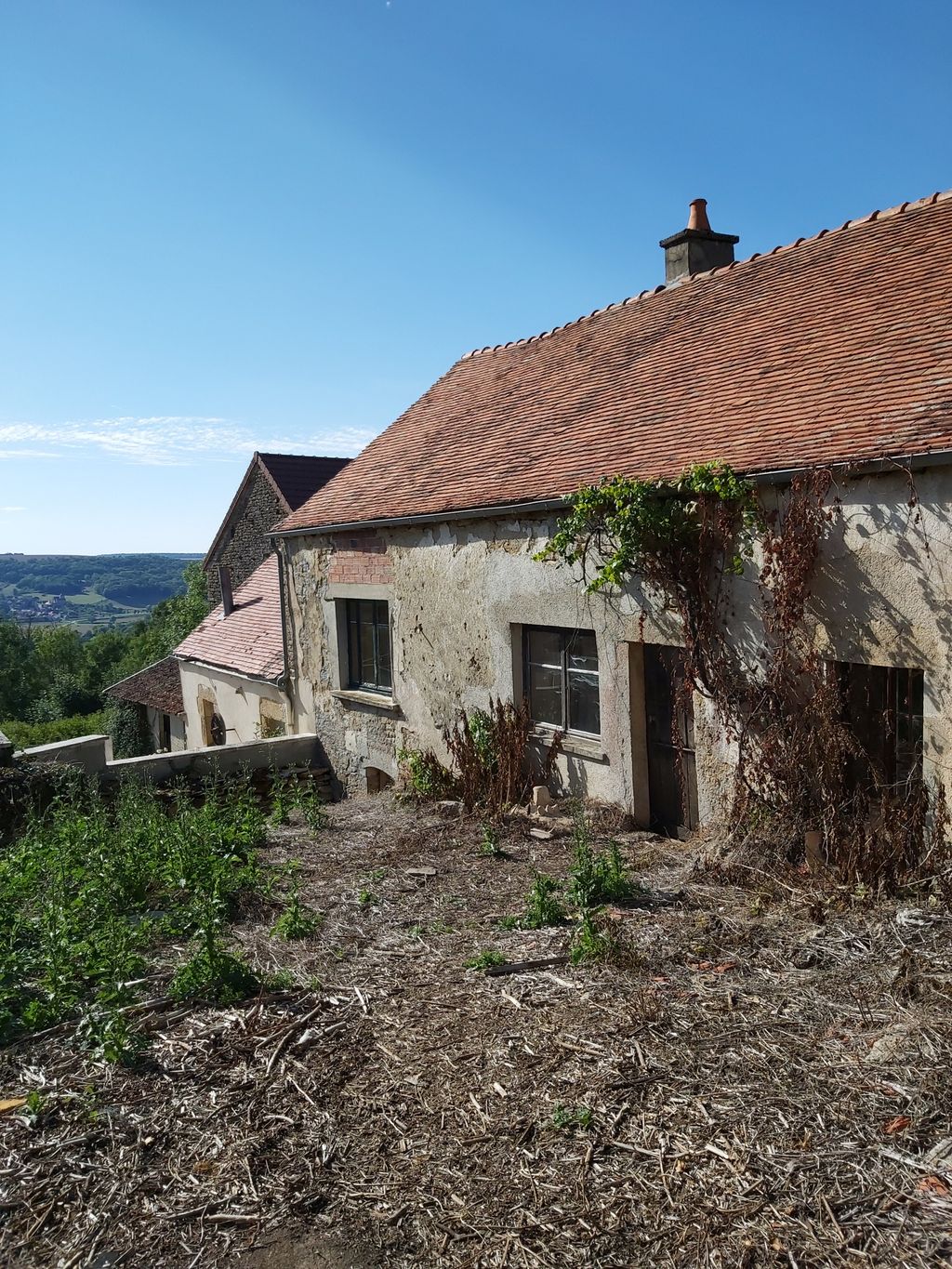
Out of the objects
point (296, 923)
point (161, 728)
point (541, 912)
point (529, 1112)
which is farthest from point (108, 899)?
point (161, 728)

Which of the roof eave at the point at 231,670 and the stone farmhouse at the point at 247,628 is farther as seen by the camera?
the stone farmhouse at the point at 247,628

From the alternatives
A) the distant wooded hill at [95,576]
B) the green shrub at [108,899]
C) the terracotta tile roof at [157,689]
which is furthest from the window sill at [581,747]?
the distant wooded hill at [95,576]

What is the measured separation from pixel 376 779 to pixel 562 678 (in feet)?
13.4

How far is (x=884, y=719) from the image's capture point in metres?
6.37

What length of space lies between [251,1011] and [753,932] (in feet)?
9.53

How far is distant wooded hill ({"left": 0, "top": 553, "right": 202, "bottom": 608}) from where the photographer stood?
144125 millimetres

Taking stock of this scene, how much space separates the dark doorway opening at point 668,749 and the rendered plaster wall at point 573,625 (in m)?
0.12

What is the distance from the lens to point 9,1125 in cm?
396

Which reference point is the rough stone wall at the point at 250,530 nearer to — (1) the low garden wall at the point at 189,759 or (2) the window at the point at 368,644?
(1) the low garden wall at the point at 189,759

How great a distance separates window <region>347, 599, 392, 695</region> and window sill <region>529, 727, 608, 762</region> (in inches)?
132

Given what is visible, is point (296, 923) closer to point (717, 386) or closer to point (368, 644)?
point (717, 386)

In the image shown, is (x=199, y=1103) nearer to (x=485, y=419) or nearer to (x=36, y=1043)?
(x=36, y=1043)

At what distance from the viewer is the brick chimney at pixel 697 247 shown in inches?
452

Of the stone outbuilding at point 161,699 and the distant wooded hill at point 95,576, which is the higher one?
the distant wooded hill at point 95,576
